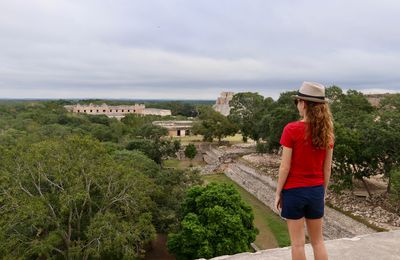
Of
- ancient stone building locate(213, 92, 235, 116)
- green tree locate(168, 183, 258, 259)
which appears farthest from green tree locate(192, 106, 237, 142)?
ancient stone building locate(213, 92, 235, 116)

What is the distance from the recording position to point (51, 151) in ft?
34.2

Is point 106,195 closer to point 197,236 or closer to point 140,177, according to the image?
point 140,177

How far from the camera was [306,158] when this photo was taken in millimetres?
2596

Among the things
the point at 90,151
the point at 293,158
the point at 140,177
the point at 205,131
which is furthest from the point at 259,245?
the point at 205,131

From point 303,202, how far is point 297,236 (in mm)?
340

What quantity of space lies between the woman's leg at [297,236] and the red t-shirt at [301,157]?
312 mm

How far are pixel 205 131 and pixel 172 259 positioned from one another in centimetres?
2117

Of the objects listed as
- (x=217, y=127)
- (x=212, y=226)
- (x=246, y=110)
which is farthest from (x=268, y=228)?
(x=246, y=110)

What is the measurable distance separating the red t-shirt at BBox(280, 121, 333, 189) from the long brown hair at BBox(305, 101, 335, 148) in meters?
0.04

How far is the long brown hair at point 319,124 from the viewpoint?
255cm

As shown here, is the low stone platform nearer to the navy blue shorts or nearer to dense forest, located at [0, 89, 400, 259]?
Result: the navy blue shorts

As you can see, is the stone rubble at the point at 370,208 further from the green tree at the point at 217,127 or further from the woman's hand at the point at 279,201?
the green tree at the point at 217,127

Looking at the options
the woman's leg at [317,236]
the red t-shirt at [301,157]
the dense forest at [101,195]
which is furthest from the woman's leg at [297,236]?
the dense forest at [101,195]

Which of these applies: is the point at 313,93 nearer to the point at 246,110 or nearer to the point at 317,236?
the point at 317,236
